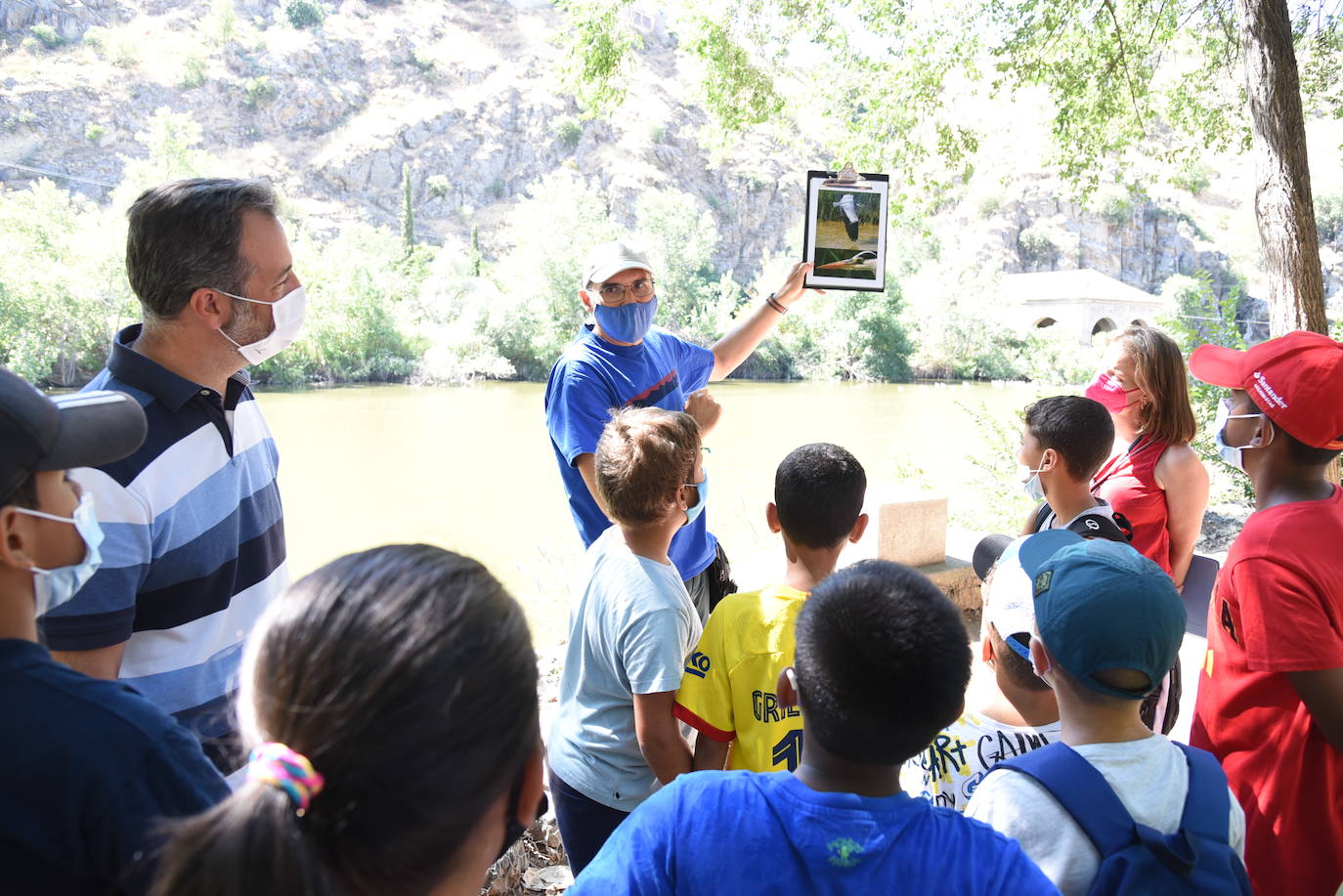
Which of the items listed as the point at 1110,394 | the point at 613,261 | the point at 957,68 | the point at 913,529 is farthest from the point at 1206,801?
the point at 957,68

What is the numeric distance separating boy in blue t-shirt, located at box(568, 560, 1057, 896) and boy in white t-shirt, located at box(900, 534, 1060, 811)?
59cm

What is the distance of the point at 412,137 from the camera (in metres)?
87.3

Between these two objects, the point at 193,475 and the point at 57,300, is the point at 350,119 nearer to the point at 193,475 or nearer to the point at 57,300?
the point at 57,300

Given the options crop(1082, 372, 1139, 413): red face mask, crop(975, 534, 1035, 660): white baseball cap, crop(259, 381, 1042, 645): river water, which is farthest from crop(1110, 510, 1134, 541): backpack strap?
crop(259, 381, 1042, 645): river water

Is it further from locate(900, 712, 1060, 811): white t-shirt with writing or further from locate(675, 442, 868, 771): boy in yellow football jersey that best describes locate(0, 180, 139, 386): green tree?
locate(900, 712, 1060, 811): white t-shirt with writing

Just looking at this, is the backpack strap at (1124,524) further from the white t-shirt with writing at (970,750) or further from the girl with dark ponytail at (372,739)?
the girl with dark ponytail at (372,739)

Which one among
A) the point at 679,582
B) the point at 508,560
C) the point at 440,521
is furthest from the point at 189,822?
the point at 440,521

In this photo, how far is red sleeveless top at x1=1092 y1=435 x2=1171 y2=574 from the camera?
2.87 m

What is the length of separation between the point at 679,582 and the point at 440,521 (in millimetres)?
17206

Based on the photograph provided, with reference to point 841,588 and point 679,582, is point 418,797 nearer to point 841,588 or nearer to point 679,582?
point 841,588

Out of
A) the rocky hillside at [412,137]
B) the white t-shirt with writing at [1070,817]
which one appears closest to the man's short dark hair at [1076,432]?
the white t-shirt with writing at [1070,817]

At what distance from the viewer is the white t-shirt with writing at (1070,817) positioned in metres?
1.24

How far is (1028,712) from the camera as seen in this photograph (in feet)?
5.79

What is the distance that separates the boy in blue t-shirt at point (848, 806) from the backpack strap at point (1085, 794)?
19 centimetres
